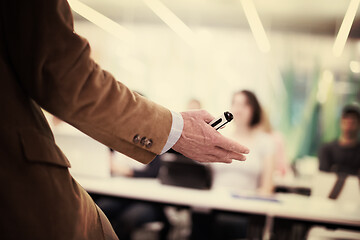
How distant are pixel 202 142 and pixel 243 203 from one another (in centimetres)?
174

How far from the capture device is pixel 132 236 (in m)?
3.21

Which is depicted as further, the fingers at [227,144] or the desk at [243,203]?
the desk at [243,203]

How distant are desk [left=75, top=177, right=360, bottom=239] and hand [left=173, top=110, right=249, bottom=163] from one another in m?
1.58

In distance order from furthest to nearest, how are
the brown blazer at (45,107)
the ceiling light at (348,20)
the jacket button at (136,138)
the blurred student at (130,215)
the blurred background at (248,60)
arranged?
the blurred background at (248,60) < the ceiling light at (348,20) < the blurred student at (130,215) < the jacket button at (136,138) < the brown blazer at (45,107)

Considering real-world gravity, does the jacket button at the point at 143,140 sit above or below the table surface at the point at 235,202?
above

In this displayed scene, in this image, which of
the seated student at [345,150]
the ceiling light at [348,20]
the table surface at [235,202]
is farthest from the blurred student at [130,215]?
the ceiling light at [348,20]

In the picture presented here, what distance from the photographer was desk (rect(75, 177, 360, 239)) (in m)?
2.47

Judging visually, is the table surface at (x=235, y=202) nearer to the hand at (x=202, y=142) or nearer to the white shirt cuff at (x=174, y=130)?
the hand at (x=202, y=142)

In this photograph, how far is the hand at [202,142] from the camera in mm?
1000

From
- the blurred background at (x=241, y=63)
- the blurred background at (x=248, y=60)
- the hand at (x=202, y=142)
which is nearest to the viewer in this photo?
the hand at (x=202, y=142)

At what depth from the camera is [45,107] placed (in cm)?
80

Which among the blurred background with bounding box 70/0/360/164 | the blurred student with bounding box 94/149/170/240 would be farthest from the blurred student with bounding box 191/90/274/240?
the blurred background with bounding box 70/0/360/164

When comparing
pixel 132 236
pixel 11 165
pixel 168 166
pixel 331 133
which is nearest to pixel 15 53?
pixel 11 165

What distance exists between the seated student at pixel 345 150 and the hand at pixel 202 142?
3.98 metres
